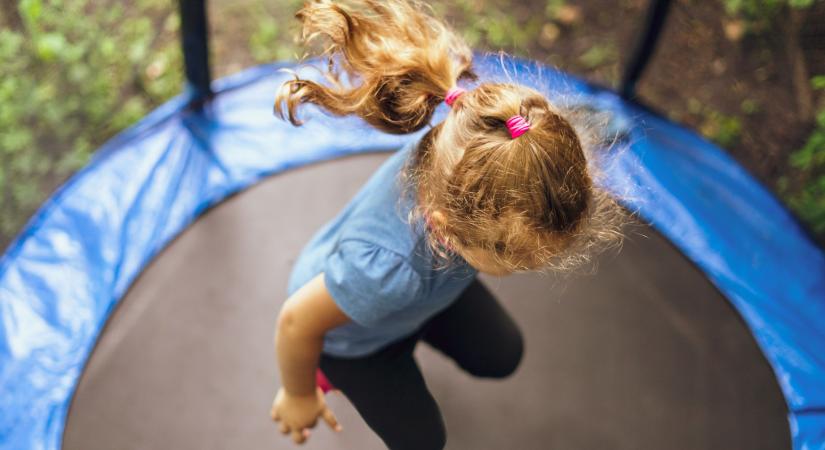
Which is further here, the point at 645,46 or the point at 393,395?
the point at 645,46

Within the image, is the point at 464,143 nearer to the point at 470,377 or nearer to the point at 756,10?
the point at 470,377

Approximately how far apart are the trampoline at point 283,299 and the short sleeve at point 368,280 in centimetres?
26

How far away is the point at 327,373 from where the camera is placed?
39.4 inches

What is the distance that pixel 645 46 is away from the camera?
1.58m

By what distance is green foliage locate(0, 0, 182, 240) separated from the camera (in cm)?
146

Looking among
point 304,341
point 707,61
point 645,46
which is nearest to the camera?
point 304,341

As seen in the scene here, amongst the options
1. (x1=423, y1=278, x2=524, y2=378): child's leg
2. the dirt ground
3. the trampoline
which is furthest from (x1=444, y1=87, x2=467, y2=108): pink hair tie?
the dirt ground

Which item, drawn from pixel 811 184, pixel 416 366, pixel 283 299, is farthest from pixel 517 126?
pixel 811 184

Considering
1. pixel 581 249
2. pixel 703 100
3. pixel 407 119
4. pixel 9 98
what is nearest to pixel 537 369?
pixel 581 249

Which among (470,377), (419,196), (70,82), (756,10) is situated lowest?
(470,377)

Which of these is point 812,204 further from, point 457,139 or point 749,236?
point 457,139

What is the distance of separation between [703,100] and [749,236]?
641mm

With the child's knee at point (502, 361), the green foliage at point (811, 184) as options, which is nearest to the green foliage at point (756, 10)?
the green foliage at point (811, 184)

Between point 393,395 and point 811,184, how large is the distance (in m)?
1.22
